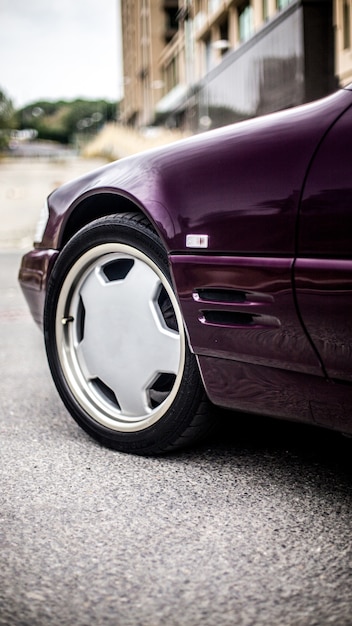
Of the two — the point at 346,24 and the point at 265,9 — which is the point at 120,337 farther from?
the point at 265,9

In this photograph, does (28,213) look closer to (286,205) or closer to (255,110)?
(255,110)

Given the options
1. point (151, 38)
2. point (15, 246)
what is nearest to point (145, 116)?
point (151, 38)

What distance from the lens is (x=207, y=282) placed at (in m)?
2.13

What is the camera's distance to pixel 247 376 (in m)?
2.14

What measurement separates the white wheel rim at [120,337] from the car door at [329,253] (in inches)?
22.4

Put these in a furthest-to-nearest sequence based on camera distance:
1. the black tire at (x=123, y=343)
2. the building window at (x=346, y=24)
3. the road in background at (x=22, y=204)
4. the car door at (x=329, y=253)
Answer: the road in background at (x=22, y=204), the building window at (x=346, y=24), the black tire at (x=123, y=343), the car door at (x=329, y=253)

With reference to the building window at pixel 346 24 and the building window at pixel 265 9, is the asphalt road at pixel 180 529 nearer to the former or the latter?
the building window at pixel 346 24

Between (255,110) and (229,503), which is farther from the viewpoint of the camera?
(255,110)

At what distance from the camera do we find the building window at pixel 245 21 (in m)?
24.2

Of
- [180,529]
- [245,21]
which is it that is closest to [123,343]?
[180,529]

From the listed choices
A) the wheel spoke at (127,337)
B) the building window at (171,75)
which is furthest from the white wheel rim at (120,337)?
the building window at (171,75)

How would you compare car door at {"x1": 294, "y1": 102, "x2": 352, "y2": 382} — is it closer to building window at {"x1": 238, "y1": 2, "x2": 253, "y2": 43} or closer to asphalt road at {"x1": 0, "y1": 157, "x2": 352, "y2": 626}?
asphalt road at {"x1": 0, "y1": 157, "x2": 352, "y2": 626}

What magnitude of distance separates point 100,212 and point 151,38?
2474 inches

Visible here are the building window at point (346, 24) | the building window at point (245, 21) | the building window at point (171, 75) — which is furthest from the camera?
the building window at point (171, 75)
